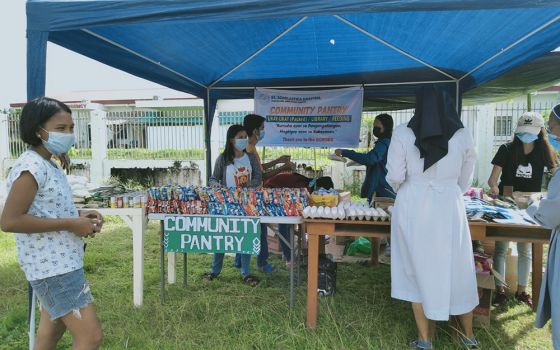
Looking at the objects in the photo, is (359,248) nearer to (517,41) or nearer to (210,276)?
(210,276)

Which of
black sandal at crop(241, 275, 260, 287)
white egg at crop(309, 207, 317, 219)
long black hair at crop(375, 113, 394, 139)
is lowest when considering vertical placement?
black sandal at crop(241, 275, 260, 287)

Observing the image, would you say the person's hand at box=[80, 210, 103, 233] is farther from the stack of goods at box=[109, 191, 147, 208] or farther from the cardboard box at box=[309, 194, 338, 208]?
the cardboard box at box=[309, 194, 338, 208]

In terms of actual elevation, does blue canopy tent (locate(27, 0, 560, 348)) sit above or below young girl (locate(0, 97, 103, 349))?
above

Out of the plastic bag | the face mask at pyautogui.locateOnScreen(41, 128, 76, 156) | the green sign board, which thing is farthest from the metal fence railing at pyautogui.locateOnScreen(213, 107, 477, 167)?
the face mask at pyautogui.locateOnScreen(41, 128, 76, 156)

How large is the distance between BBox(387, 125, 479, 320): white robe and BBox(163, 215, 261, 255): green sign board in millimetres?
1158

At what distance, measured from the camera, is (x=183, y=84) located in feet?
18.7

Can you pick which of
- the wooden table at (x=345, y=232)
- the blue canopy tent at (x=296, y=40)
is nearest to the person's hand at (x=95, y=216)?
the blue canopy tent at (x=296, y=40)

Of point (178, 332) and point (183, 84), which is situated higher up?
point (183, 84)

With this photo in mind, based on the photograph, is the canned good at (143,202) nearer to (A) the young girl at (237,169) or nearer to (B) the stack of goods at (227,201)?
(B) the stack of goods at (227,201)

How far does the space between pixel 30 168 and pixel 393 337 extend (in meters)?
2.54

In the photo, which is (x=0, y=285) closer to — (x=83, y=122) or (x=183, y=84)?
(x=183, y=84)

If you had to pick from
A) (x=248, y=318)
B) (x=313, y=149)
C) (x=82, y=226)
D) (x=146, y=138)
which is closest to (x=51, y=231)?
(x=82, y=226)

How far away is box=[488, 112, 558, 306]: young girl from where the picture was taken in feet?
12.1

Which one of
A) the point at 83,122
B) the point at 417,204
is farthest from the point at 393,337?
the point at 83,122
